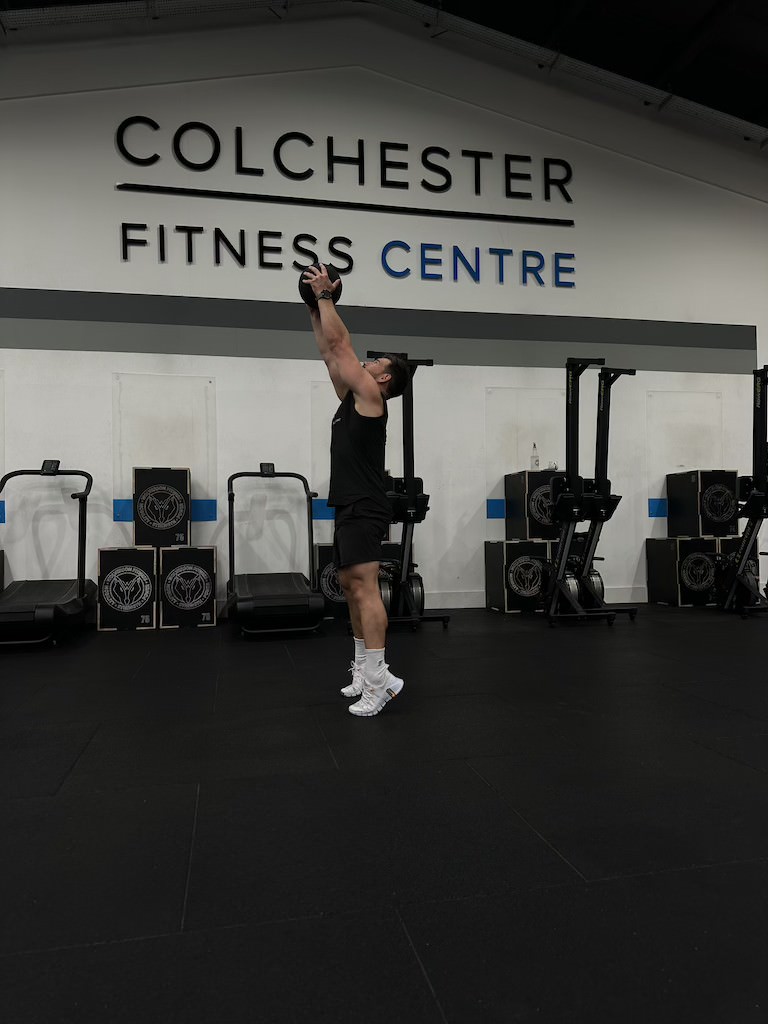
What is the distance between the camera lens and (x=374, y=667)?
292 cm

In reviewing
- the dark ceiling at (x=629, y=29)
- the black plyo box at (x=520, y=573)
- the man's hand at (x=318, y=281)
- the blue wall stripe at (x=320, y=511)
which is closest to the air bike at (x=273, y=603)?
the blue wall stripe at (x=320, y=511)

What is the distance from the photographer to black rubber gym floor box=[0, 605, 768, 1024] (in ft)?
3.91

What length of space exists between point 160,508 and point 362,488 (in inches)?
120

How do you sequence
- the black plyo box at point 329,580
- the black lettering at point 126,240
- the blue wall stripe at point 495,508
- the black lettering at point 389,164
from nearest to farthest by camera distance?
the black plyo box at point 329,580, the black lettering at point 126,240, the black lettering at point 389,164, the blue wall stripe at point 495,508

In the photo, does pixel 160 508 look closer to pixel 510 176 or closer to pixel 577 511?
pixel 577 511

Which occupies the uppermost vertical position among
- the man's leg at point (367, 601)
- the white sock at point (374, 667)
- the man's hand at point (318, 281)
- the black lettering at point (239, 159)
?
the black lettering at point (239, 159)

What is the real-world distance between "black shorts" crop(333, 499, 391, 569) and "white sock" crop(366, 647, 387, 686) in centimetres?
38

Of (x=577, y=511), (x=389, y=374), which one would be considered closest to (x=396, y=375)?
(x=389, y=374)

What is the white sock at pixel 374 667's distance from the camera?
2.91 m

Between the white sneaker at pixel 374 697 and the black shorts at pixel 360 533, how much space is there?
20.0 inches

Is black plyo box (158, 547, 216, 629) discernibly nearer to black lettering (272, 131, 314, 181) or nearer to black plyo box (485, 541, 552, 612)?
black plyo box (485, 541, 552, 612)

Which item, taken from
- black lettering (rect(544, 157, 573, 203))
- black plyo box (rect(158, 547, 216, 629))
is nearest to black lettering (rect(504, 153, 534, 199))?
black lettering (rect(544, 157, 573, 203))

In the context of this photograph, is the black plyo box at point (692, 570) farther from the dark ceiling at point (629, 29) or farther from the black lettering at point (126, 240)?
the black lettering at point (126, 240)

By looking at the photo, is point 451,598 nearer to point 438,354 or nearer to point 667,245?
point 438,354
